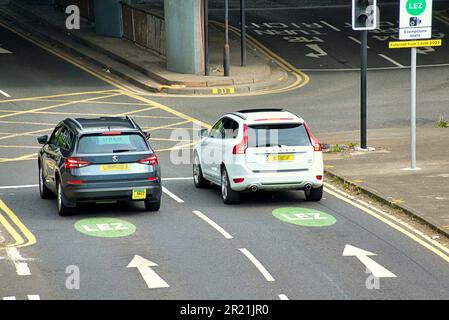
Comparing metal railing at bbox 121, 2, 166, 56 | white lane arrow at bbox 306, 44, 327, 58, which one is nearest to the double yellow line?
metal railing at bbox 121, 2, 166, 56

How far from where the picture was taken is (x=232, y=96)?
116ft

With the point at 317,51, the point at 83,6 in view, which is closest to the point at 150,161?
the point at 317,51

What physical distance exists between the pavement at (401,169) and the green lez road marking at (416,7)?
10.6ft

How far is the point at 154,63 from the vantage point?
40.3 m

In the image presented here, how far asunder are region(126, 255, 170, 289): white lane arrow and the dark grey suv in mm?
2839

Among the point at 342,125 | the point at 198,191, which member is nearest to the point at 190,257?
the point at 198,191

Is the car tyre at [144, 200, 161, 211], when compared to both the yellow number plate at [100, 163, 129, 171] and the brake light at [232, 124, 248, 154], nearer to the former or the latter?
the yellow number plate at [100, 163, 129, 171]

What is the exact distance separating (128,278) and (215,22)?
34290mm

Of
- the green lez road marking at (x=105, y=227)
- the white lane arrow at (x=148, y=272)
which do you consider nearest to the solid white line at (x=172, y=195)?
the green lez road marking at (x=105, y=227)

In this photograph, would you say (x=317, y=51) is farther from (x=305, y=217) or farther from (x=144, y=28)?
(x=305, y=217)

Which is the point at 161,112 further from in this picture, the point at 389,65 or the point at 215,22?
the point at 215,22

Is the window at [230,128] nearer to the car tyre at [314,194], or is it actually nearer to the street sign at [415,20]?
the car tyre at [314,194]

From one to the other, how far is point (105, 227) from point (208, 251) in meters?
2.51

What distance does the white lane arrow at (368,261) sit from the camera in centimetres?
1457
